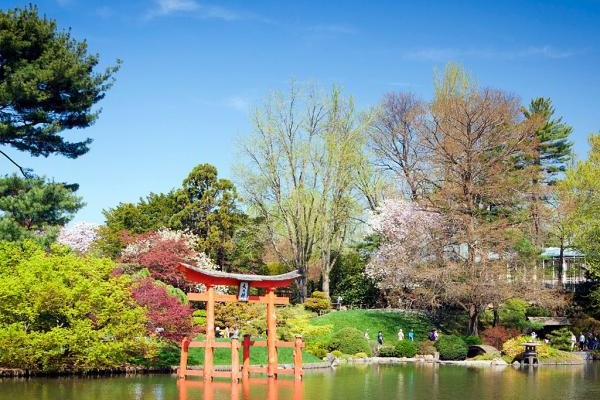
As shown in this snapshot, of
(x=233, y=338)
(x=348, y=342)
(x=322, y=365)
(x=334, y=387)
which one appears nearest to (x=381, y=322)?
(x=348, y=342)

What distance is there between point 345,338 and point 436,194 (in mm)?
9813

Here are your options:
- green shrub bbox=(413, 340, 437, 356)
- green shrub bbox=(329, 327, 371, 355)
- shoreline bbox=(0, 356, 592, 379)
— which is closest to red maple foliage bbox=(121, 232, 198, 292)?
green shrub bbox=(329, 327, 371, 355)

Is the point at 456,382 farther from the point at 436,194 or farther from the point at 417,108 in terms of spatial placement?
the point at 417,108

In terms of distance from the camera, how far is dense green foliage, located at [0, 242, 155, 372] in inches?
929

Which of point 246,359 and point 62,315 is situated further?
point 246,359

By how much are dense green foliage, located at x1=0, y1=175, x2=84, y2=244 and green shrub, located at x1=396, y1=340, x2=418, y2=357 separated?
17.9 m

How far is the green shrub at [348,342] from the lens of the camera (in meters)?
36.5

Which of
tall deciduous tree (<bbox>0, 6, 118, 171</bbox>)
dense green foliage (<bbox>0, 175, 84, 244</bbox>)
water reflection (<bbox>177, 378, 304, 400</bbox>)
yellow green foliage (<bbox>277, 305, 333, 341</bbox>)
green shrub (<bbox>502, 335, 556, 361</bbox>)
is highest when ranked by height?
tall deciduous tree (<bbox>0, 6, 118, 171</bbox>)

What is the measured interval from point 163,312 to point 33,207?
5.80m

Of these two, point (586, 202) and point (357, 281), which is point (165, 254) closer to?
point (357, 281)

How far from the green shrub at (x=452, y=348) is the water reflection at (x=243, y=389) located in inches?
551

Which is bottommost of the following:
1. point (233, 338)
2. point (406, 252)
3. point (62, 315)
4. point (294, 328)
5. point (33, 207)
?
point (294, 328)

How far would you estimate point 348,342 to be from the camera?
36531mm

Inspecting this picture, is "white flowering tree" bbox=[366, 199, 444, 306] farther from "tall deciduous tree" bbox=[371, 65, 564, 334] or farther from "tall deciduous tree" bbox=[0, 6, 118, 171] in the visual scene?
"tall deciduous tree" bbox=[0, 6, 118, 171]
